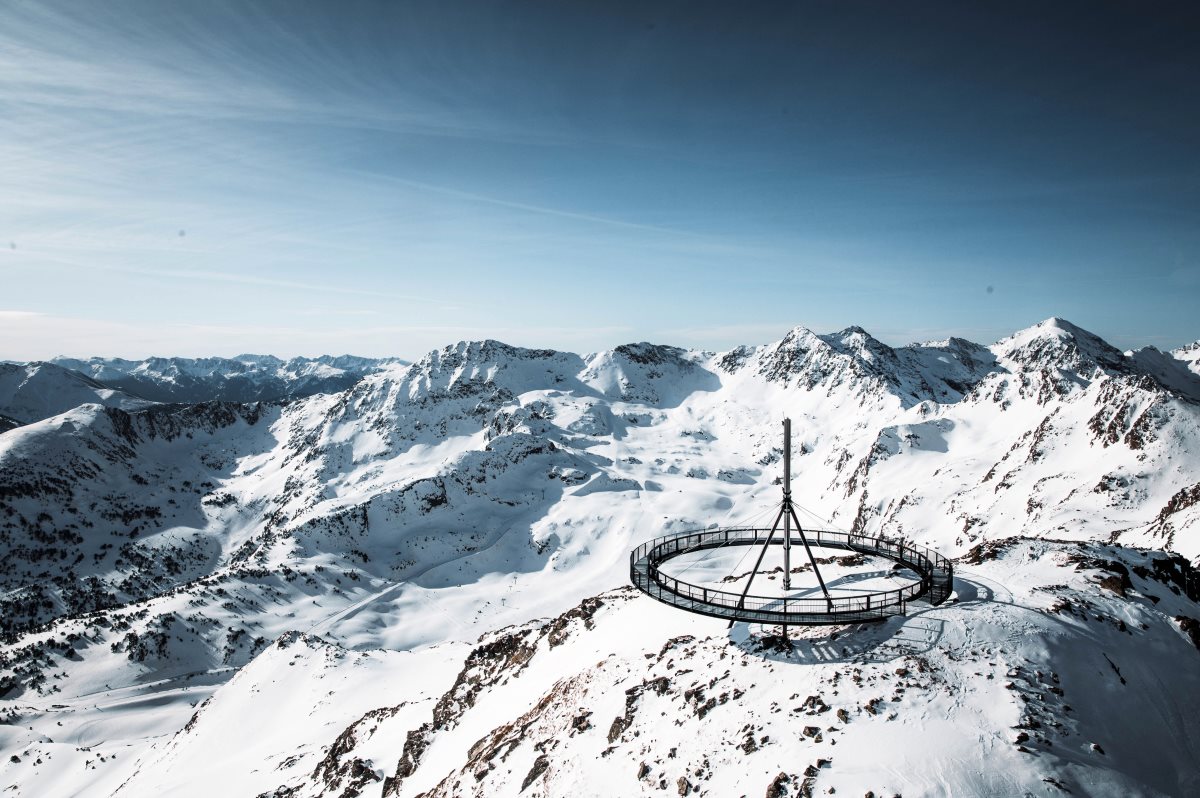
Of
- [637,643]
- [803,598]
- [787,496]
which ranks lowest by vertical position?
[637,643]

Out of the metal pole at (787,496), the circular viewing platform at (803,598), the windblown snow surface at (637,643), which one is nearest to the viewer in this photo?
the windblown snow surface at (637,643)

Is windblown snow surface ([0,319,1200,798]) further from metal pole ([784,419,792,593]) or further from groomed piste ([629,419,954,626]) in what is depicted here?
metal pole ([784,419,792,593])

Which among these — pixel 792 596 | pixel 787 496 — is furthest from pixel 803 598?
pixel 787 496

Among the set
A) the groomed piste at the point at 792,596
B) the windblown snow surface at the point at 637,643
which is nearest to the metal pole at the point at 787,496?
the groomed piste at the point at 792,596

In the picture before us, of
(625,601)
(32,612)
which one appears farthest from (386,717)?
(32,612)

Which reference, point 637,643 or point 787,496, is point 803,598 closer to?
point 787,496

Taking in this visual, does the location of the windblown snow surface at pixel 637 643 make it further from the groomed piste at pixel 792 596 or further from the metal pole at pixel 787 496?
the metal pole at pixel 787 496


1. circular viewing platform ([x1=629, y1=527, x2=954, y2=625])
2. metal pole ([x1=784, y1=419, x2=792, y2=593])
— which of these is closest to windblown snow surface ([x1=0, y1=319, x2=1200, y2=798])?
circular viewing platform ([x1=629, y1=527, x2=954, y2=625])

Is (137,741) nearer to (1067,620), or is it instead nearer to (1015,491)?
(1067,620)
